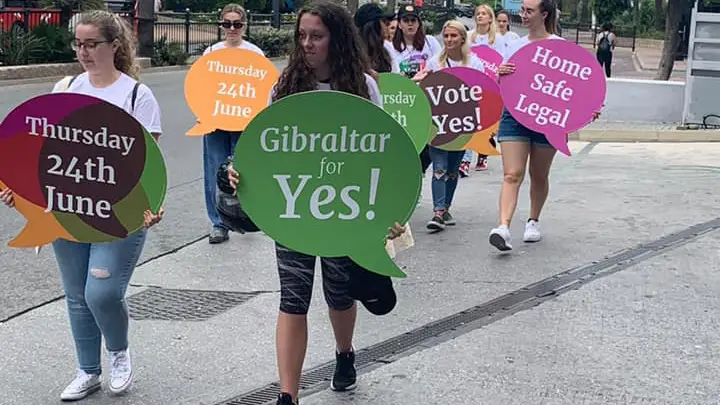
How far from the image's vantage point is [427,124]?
6820 mm

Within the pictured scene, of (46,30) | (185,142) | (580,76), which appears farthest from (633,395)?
(46,30)

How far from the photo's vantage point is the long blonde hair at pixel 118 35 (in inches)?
165

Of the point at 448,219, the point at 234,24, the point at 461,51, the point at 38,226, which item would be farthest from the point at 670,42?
the point at 38,226

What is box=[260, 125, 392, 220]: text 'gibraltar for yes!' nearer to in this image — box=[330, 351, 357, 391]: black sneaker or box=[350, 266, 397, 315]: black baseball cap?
box=[350, 266, 397, 315]: black baseball cap

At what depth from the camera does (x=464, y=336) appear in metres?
5.22

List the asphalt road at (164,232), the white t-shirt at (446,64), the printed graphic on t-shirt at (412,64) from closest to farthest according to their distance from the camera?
the asphalt road at (164,232) < the white t-shirt at (446,64) < the printed graphic on t-shirt at (412,64)

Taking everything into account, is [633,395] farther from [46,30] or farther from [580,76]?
[46,30]

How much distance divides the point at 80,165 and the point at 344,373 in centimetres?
145

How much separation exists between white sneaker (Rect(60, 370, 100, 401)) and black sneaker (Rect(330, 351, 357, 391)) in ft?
3.46

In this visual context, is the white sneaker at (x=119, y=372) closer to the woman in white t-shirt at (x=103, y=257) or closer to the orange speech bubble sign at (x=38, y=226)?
the woman in white t-shirt at (x=103, y=257)

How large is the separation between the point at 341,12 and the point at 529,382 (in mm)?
1886

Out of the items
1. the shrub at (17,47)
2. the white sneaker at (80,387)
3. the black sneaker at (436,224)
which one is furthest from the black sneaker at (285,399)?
the shrub at (17,47)

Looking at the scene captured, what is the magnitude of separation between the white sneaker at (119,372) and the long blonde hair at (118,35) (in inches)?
48.0

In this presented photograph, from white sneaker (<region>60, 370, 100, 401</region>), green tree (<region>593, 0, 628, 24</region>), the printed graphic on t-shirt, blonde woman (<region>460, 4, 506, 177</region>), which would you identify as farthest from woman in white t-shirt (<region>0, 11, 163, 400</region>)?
green tree (<region>593, 0, 628, 24</region>)
